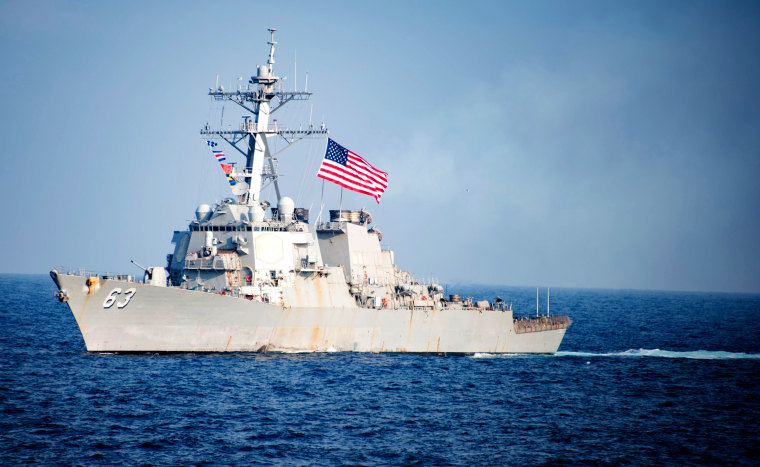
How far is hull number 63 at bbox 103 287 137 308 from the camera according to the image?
23.9 m

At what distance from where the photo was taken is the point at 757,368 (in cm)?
2916

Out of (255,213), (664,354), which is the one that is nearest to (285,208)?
(255,213)

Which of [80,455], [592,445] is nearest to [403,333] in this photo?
[592,445]

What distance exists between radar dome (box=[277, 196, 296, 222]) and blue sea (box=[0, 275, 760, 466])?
5.89 metres

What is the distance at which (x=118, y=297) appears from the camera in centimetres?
2400

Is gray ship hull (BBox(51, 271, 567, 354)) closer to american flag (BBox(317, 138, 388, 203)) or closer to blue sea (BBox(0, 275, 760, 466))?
blue sea (BBox(0, 275, 760, 466))

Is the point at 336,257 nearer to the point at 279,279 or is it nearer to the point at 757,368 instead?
the point at 279,279

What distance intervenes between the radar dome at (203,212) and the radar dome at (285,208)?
300cm

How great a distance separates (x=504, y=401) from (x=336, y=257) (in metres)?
11.5

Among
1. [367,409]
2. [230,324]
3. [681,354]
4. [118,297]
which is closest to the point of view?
[367,409]

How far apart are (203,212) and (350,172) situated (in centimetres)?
618

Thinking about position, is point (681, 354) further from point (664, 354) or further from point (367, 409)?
point (367, 409)

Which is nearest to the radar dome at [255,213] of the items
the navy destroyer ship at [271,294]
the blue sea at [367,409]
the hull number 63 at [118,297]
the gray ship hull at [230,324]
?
the navy destroyer ship at [271,294]

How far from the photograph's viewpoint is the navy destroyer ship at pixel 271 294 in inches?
960
